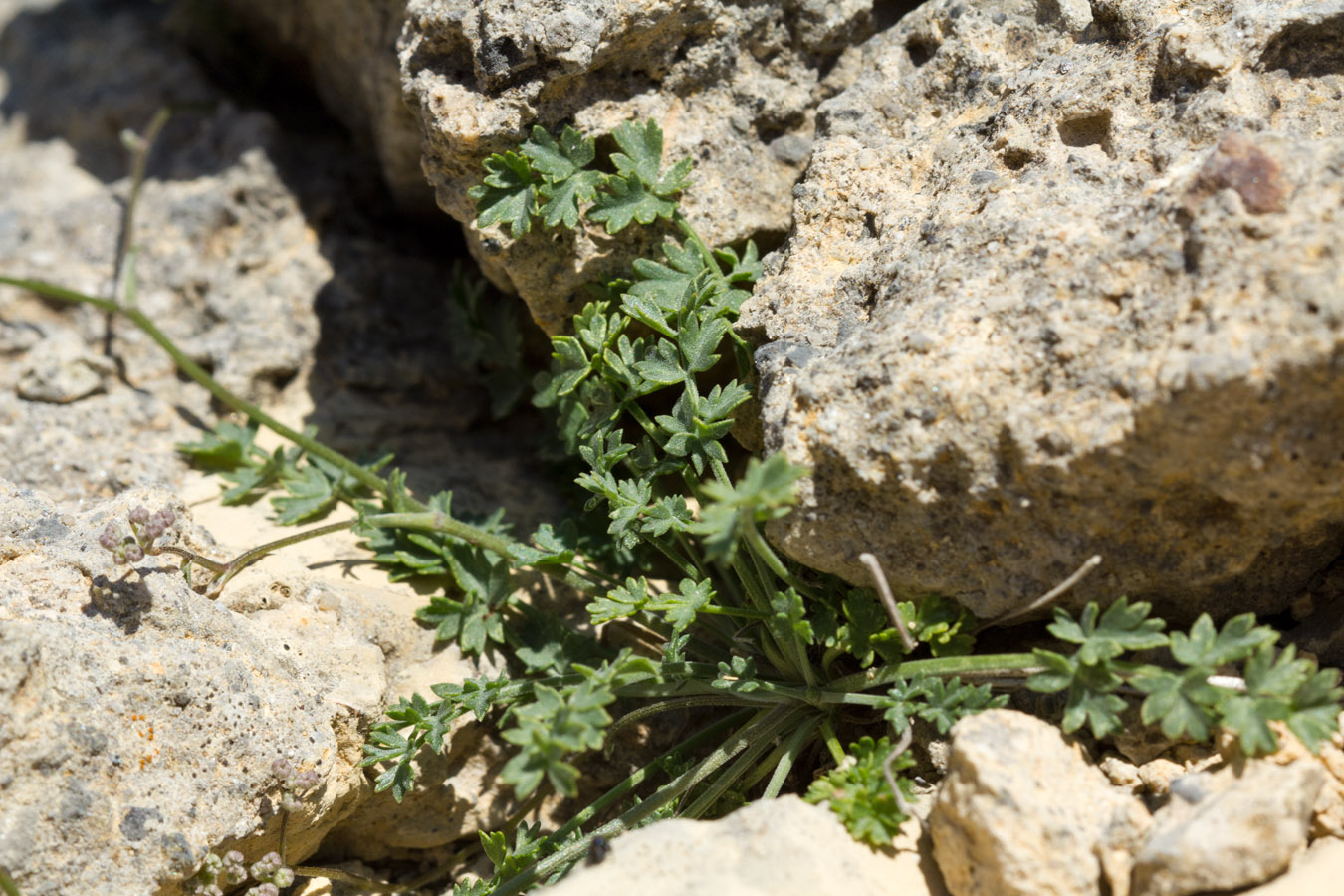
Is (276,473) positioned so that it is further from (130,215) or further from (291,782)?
(130,215)

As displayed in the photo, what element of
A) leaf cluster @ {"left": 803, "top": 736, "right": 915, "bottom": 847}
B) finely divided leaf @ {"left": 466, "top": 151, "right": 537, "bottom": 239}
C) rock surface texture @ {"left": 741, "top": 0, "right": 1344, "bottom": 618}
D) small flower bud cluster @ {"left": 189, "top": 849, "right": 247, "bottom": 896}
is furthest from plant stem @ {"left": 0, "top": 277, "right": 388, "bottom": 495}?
leaf cluster @ {"left": 803, "top": 736, "right": 915, "bottom": 847}

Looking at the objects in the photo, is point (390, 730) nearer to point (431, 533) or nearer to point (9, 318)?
point (431, 533)

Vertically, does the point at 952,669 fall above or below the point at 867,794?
above

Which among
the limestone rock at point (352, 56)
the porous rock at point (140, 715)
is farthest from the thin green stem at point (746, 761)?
the limestone rock at point (352, 56)

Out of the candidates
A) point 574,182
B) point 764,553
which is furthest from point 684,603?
point 574,182

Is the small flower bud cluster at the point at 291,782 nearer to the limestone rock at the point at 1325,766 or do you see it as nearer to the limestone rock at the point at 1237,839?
the limestone rock at the point at 1237,839

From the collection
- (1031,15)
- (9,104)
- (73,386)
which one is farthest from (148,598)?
(9,104)

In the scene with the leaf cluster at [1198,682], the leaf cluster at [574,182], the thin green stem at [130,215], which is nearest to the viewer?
the leaf cluster at [1198,682]

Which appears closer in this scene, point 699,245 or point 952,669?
point 952,669
